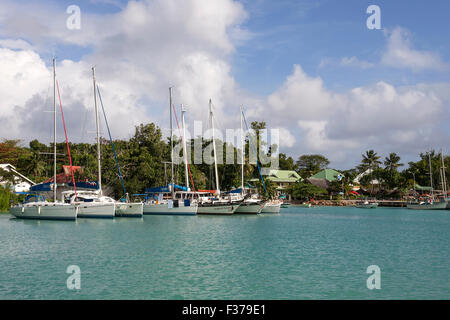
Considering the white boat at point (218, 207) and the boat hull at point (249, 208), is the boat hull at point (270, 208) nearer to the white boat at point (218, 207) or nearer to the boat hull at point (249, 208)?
the boat hull at point (249, 208)

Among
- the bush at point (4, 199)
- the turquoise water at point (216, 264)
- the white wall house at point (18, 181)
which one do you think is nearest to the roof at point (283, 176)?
the white wall house at point (18, 181)

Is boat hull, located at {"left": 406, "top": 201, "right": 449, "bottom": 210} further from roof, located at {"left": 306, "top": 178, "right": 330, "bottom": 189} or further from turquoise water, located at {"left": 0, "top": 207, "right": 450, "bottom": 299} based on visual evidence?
turquoise water, located at {"left": 0, "top": 207, "right": 450, "bottom": 299}

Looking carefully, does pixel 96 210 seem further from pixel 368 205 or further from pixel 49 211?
pixel 368 205

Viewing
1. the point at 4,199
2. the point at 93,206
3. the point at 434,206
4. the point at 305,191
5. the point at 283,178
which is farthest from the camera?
the point at 283,178

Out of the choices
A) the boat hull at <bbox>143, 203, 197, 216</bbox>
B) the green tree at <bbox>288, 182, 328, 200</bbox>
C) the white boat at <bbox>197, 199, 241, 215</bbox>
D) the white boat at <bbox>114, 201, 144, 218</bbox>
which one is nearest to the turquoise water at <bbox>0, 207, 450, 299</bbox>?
the white boat at <bbox>114, 201, 144, 218</bbox>

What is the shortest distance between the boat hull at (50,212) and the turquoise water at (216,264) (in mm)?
6627

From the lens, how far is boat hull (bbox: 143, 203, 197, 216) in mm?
48375

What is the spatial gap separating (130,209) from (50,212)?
8.88 meters

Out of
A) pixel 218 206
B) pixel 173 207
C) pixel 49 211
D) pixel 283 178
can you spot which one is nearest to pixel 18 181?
pixel 49 211

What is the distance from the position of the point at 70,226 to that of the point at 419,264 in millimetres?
26944

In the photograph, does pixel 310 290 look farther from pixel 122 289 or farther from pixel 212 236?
pixel 212 236

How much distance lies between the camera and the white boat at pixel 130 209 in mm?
45281

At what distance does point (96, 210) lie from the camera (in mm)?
41406
